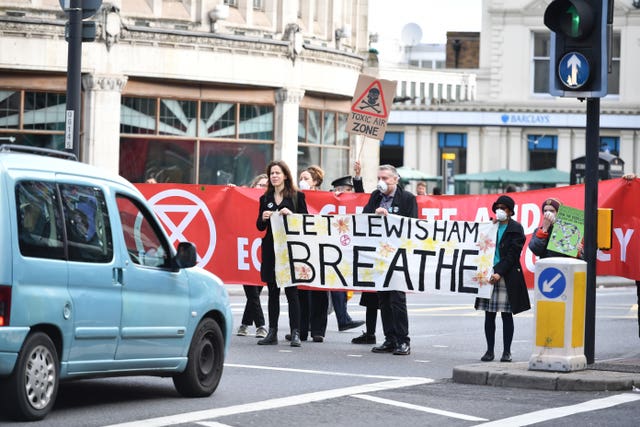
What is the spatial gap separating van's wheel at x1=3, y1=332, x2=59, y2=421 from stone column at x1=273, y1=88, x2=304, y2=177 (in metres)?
24.9

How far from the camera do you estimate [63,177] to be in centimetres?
1031

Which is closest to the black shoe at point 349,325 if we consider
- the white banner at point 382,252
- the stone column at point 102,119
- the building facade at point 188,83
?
the white banner at point 382,252

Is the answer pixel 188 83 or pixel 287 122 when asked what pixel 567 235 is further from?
pixel 287 122

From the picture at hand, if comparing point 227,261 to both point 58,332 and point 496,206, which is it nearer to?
point 496,206

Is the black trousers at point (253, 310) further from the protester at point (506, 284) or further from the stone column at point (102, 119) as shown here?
the stone column at point (102, 119)

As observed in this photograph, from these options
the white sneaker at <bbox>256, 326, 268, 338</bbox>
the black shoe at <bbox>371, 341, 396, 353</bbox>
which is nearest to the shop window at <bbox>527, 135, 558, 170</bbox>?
the white sneaker at <bbox>256, 326, 268, 338</bbox>

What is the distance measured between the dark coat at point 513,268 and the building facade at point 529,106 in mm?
51477

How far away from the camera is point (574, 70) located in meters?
13.4

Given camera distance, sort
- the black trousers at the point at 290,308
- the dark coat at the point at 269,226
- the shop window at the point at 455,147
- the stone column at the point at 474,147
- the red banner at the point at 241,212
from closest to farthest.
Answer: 1. the black trousers at the point at 290,308
2. the dark coat at the point at 269,226
3. the red banner at the point at 241,212
4. the stone column at the point at 474,147
5. the shop window at the point at 455,147

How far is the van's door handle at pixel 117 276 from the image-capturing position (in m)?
10.6

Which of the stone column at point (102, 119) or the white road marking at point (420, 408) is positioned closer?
the white road marking at point (420, 408)

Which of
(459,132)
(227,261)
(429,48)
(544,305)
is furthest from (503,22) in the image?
(429,48)

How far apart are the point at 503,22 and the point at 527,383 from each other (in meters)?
57.0

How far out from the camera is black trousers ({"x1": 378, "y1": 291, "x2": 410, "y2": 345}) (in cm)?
1594
